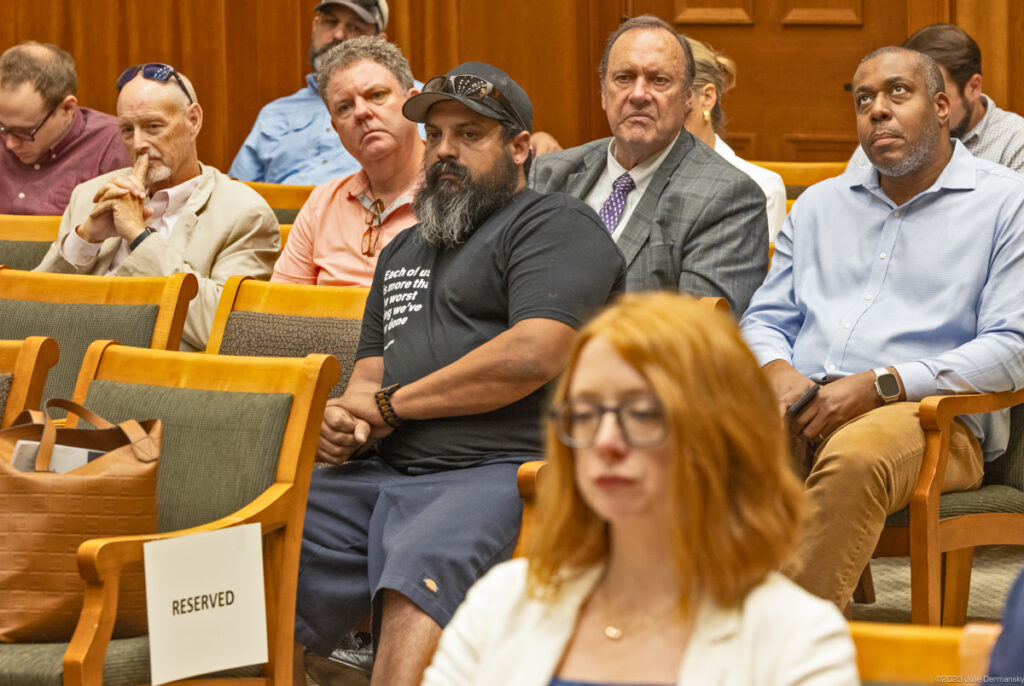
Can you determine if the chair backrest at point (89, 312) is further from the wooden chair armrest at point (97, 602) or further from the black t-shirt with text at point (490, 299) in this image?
the wooden chair armrest at point (97, 602)

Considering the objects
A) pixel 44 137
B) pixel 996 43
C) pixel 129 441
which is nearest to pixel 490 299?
pixel 129 441

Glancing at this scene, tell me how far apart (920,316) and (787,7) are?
9.70 feet

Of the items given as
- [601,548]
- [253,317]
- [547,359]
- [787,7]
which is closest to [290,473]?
[547,359]

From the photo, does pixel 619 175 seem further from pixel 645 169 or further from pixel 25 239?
pixel 25 239

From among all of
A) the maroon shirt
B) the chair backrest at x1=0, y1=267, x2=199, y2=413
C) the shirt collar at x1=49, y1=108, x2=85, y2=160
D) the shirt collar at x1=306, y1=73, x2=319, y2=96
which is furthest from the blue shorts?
the shirt collar at x1=306, y1=73, x2=319, y2=96

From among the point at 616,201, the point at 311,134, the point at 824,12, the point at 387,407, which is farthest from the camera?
the point at 824,12

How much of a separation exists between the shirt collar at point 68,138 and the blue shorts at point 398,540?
2618 mm

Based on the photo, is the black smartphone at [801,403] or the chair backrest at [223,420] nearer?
the chair backrest at [223,420]

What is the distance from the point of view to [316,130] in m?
4.91

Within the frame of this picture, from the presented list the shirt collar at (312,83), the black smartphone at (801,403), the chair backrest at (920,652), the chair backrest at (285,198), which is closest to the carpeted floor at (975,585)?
the black smartphone at (801,403)

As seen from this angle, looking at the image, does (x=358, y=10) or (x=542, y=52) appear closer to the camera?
(x=358, y=10)

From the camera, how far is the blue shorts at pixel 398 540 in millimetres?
2047

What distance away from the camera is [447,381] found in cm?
230

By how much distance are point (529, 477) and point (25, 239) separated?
7.91ft
